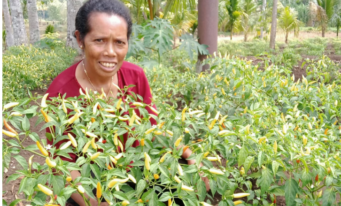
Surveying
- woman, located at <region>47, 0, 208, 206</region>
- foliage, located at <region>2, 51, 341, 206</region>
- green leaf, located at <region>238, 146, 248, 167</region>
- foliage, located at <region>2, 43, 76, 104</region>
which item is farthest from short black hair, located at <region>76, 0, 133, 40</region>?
foliage, located at <region>2, 43, 76, 104</region>

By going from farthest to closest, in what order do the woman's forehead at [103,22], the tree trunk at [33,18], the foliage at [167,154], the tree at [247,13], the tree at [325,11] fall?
the tree at [247,13], the tree at [325,11], the tree trunk at [33,18], the woman's forehead at [103,22], the foliage at [167,154]

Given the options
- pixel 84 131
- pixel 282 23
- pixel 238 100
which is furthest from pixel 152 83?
pixel 282 23

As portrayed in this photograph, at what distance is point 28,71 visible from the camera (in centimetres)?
418

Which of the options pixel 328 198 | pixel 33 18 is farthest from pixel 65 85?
pixel 33 18

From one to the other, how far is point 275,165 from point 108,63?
862 millimetres

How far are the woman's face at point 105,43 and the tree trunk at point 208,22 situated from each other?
2179 millimetres

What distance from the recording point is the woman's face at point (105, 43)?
4.62 ft

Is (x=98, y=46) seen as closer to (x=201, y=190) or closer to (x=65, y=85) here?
(x=65, y=85)

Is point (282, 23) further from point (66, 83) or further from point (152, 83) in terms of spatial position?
point (66, 83)

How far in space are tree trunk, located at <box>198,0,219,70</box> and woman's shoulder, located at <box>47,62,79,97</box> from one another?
2.22m

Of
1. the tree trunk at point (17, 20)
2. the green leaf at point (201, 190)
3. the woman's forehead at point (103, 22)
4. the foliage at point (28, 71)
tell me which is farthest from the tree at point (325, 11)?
the green leaf at point (201, 190)

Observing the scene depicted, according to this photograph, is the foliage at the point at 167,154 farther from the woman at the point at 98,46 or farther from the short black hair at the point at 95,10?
the short black hair at the point at 95,10

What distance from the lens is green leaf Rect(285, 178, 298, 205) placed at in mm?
1209

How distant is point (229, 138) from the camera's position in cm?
122
